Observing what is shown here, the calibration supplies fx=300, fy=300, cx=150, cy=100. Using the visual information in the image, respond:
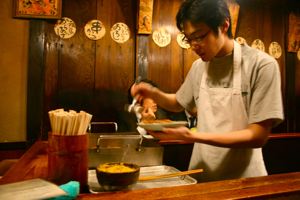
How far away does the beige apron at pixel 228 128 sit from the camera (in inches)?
82.4

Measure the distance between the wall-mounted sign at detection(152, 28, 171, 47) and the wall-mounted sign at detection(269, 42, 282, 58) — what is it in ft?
8.12

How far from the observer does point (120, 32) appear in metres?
5.60

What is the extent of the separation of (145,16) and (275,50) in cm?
323

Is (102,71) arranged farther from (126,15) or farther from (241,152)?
(241,152)

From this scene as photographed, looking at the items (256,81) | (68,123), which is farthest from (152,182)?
(256,81)

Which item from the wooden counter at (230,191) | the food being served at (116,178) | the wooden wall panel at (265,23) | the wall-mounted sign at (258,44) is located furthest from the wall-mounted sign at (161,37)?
the food being served at (116,178)

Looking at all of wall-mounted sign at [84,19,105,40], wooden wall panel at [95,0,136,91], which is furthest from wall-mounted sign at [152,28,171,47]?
wall-mounted sign at [84,19,105,40]

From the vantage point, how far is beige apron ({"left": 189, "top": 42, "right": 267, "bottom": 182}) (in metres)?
2.09

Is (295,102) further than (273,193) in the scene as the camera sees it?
Yes

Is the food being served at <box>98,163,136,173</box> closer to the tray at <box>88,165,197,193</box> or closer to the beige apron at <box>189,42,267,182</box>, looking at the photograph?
the tray at <box>88,165,197,193</box>

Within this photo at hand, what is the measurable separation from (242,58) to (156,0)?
4048 millimetres

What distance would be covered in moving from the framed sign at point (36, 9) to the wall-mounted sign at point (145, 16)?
1.40 metres

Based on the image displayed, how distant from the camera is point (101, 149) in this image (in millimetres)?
2023

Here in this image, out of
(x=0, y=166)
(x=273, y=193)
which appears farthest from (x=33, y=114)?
(x=273, y=193)
